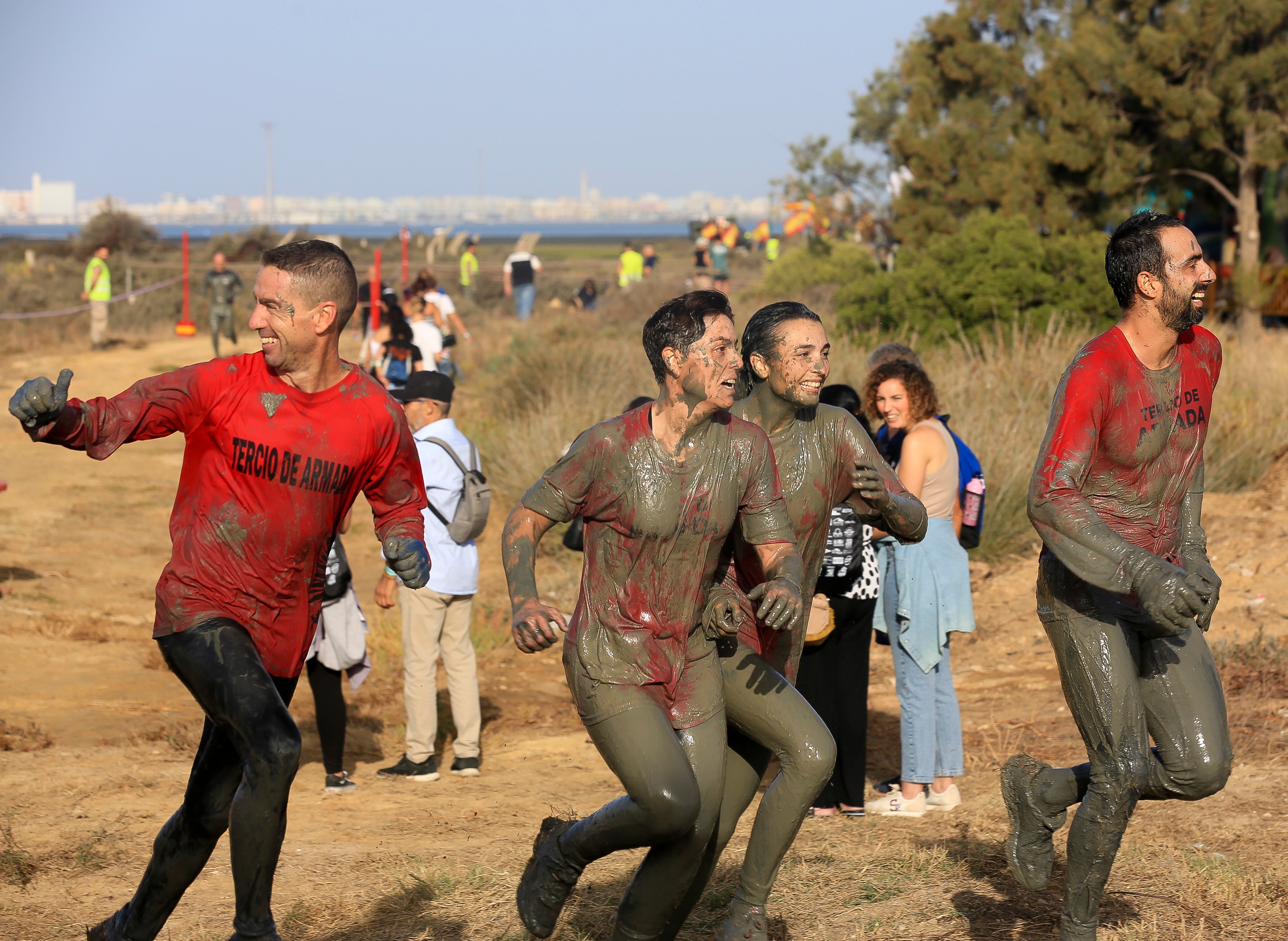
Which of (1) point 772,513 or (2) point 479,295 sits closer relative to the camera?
(1) point 772,513

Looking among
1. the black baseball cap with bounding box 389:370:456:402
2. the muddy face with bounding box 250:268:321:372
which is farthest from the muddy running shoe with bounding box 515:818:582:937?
the black baseball cap with bounding box 389:370:456:402

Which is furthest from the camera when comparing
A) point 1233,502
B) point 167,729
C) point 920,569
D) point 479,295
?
point 479,295

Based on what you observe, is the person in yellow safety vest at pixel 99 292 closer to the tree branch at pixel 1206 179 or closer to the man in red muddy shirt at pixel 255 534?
the tree branch at pixel 1206 179

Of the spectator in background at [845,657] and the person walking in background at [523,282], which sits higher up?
the person walking in background at [523,282]

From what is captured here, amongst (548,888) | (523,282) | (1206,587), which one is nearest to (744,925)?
(548,888)

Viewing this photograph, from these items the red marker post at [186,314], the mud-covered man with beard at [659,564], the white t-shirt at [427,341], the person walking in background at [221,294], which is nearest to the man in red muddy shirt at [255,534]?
the mud-covered man with beard at [659,564]

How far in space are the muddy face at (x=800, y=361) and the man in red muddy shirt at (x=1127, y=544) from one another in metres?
0.72

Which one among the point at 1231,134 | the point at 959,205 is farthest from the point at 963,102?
the point at 1231,134

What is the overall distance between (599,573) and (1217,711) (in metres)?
1.85

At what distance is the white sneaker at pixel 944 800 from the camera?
6.42 metres

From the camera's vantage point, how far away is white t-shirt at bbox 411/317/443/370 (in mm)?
13297

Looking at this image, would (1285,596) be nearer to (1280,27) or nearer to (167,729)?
(167,729)

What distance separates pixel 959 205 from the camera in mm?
21984

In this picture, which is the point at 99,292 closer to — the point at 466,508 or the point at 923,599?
the point at 466,508
